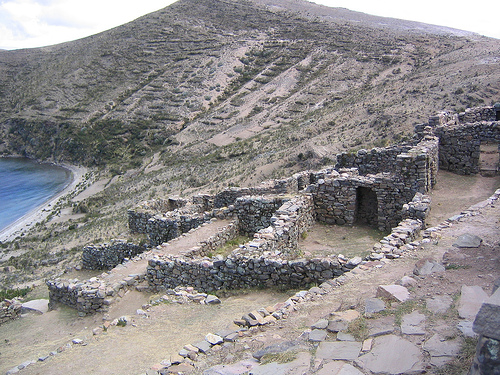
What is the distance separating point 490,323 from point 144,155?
56220mm

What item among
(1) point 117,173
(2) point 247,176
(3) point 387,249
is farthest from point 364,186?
(1) point 117,173

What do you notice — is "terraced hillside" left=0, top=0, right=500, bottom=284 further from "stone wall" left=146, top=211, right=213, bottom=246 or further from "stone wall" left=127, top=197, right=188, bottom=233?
"stone wall" left=146, top=211, right=213, bottom=246

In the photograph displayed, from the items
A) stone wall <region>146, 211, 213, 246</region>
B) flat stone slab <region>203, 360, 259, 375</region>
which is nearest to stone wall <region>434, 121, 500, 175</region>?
stone wall <region>146, 211, 213, 246</region>

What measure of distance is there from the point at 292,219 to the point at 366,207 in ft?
8.77

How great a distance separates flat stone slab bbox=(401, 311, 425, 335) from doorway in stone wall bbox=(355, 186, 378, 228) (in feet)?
23.5

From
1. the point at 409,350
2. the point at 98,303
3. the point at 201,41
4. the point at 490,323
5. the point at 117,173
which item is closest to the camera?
the point at 490,323

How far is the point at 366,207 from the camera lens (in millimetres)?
12195

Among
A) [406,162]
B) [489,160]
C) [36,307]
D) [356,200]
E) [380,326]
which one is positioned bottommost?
[36,307]

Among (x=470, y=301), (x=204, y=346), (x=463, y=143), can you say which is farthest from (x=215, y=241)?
(x=463, y=143)

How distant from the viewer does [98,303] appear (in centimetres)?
1098

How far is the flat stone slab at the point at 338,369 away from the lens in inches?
164

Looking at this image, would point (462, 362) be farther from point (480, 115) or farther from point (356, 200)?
point (480, 115)

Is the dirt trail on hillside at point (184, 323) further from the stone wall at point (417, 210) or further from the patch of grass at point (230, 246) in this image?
the patch of grass at point (230, 246)

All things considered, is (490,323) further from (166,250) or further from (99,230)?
(99,230)
